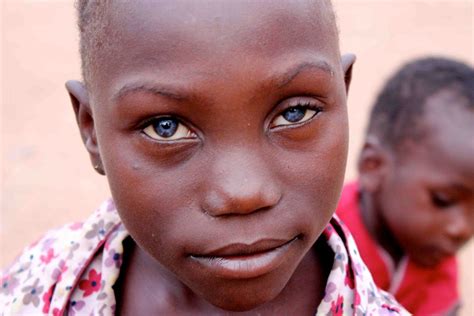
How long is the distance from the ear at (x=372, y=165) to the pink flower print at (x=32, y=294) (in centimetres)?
160

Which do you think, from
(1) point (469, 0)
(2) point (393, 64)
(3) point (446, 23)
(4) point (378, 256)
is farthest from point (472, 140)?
(1) point (469, 0)

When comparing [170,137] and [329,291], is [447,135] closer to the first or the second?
[329,291]

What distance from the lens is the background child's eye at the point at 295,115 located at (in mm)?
1150

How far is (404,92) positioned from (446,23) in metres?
4.40

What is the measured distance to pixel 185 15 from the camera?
3.58 feet

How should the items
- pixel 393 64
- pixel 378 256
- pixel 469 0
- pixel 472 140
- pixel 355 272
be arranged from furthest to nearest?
pixel 469 0 < pixel 393 64 < pixel 378 256 < pixel 472 140 < pixel 355 272

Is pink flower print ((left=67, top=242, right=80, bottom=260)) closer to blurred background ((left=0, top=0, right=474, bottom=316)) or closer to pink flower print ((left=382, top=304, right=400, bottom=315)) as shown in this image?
pink flower print ((left=382, top=304, right=400, bottom=315))

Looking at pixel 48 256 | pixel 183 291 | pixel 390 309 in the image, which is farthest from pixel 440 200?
pixel 48 256

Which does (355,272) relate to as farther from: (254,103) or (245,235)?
(254,103)

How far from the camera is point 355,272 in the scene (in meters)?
1.41

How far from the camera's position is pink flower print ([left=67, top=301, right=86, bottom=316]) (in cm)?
147

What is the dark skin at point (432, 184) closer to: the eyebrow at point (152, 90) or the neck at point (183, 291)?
the neck at point (183, 291)

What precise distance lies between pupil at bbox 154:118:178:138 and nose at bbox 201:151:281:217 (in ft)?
0.33

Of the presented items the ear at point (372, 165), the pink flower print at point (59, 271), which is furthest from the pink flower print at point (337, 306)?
the ear at point (372, 165)
